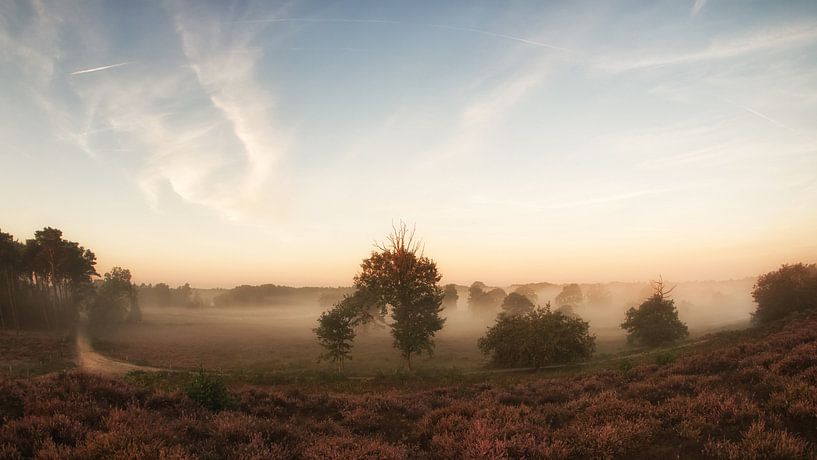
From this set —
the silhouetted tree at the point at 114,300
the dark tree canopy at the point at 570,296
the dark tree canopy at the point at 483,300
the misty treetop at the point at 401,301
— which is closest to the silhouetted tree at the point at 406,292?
the misty treetop at the point at 401,301

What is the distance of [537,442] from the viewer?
7816mm

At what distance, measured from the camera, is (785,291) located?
53.8m

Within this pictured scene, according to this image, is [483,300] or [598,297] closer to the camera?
[483,300]

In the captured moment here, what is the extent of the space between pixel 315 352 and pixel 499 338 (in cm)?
2957

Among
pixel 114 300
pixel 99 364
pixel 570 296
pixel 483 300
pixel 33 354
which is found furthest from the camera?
pixel 570 296

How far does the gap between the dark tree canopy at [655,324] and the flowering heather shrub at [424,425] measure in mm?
44346

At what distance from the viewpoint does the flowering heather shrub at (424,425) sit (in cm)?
652

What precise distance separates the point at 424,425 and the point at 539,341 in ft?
96.6

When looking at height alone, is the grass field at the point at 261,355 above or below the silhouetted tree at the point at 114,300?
below

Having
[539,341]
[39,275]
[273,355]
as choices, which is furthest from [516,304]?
[39,275]

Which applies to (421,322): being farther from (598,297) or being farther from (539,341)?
(598,297)

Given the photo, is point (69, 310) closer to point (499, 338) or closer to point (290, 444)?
point (499, 338)

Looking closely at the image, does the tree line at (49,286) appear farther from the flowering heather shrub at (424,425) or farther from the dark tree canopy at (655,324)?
the dark tree canopy at (655,324)

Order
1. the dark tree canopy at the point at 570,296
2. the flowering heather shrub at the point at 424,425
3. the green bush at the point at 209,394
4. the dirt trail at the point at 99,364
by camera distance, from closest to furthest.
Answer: the flowering heather shrub at the point at 424,425 → the green bush at the point at 209,394 → the dirt trail at the point at 99,364 → the dark tree canopy at the point at 570,296
